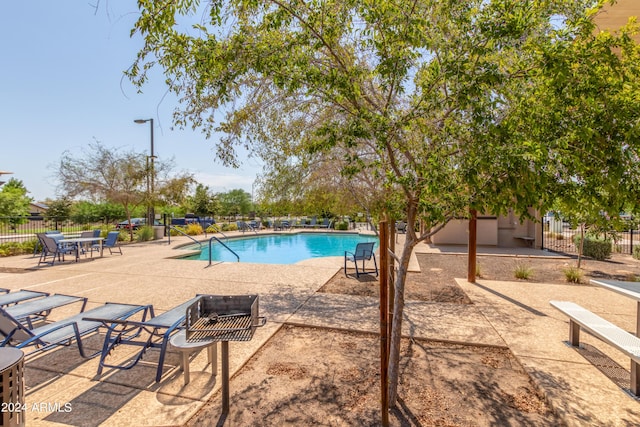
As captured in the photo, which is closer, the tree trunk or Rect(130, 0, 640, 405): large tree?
Rect(130, 0, 640, 405): large tree

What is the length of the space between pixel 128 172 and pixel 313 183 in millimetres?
14569

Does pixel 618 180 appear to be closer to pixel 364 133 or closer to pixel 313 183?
pixel 364 133

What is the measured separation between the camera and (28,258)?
34.5 ft

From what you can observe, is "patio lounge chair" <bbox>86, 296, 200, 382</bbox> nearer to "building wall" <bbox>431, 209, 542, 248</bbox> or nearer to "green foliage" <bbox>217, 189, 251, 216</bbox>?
"building wall" <bbox>431, 209, 542, 248</bbox>

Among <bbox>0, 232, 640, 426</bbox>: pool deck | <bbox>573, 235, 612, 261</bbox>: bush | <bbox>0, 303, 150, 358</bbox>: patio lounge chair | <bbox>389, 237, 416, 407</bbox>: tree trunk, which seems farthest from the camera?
<bbox>573, 235, 612, 261</bbox>: bush

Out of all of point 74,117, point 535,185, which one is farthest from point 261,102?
point 74,117

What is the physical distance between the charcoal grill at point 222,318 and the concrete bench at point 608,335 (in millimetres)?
3261

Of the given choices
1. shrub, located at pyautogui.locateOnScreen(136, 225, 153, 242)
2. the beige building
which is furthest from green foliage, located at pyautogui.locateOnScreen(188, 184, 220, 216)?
the beige building

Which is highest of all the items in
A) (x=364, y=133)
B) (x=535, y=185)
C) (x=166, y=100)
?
(x=166, y=100)

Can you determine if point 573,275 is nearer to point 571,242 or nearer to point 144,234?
point 571,242

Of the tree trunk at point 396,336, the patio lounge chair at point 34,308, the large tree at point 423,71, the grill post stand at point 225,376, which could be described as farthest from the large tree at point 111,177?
the tree trunk at point 396,336

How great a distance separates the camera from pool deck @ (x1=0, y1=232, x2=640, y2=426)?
8.70ft

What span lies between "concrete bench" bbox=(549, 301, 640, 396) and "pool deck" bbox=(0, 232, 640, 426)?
164mm

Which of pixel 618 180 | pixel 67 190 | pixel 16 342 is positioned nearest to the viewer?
pixel 618 180
